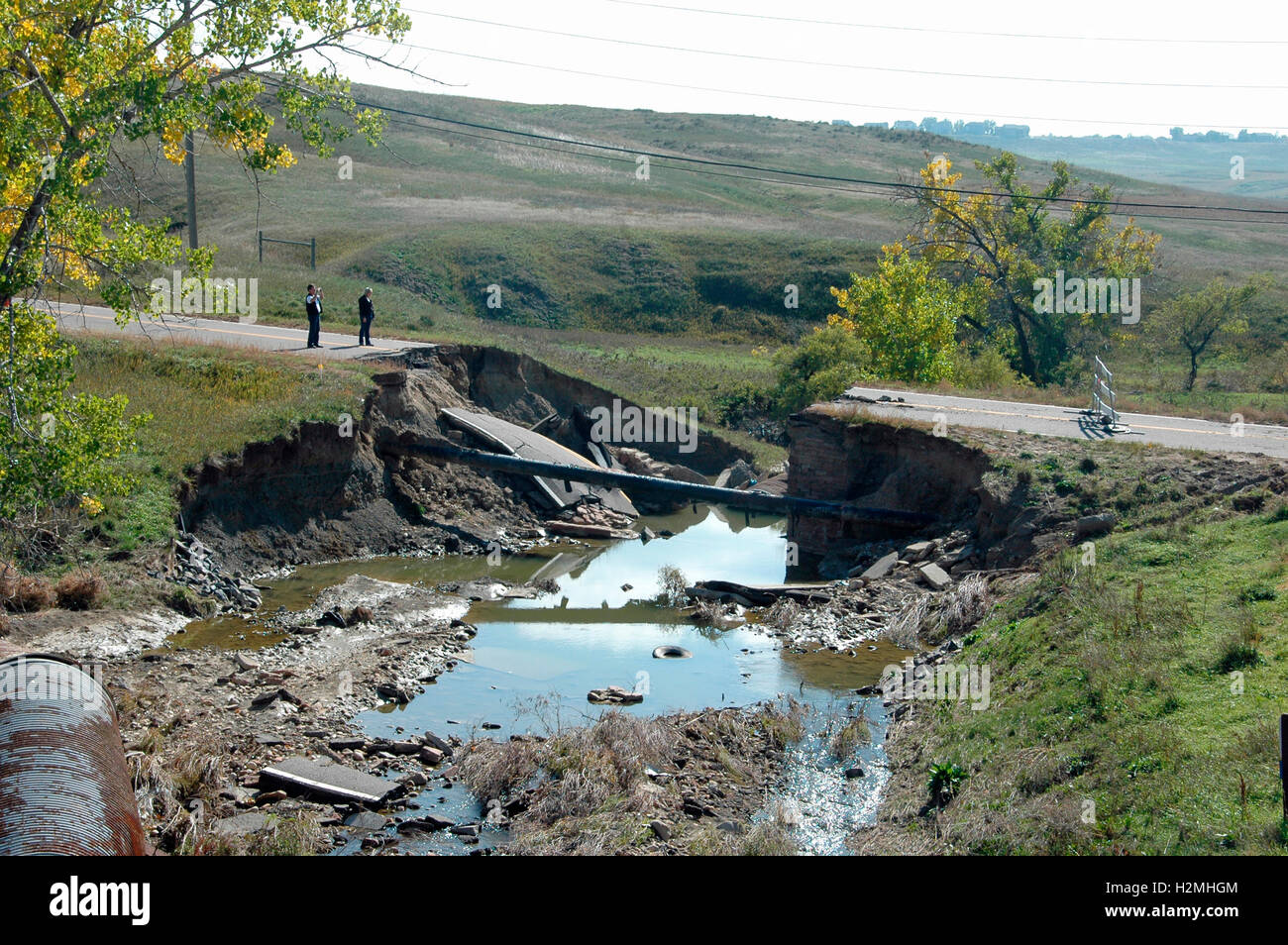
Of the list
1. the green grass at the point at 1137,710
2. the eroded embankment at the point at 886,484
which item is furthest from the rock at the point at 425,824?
the eroded embankment at the point at 886,484

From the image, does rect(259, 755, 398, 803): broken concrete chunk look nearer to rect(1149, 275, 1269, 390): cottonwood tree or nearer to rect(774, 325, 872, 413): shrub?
rect(774, 325, 872, 413): shrub

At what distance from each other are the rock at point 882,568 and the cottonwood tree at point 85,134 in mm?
12556

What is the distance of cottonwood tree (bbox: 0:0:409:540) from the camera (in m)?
12.5

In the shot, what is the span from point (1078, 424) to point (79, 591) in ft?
66.5

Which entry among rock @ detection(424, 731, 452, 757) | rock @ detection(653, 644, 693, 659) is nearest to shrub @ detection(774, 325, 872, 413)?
rock @ detection(653, 644, 693, 659)

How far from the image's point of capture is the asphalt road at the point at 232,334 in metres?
26.9

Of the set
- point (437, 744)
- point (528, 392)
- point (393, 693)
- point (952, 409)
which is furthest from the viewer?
point (528, 392)

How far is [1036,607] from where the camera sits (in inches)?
617

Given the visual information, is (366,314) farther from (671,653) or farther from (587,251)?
(587,251)

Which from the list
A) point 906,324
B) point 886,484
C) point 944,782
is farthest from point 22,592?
point 906,324

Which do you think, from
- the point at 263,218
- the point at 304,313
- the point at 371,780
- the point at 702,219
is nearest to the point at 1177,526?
the point at 371,780

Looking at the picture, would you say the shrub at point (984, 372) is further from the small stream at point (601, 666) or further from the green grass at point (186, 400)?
the green grass at point (186, 400)

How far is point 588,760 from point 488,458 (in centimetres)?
1391

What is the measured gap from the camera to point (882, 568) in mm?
21047
